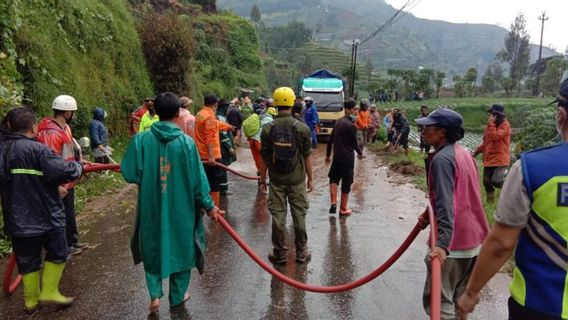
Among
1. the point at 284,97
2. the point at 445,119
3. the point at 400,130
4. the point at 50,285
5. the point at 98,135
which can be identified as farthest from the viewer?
the point at 400,130


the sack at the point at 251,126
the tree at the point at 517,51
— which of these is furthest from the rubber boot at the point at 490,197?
the tree at the point at 517,51

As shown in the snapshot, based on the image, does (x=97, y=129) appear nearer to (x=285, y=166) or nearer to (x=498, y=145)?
(x=285, y=166)

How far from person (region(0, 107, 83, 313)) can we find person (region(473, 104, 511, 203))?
252 inches

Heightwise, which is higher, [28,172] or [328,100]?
[28,172]

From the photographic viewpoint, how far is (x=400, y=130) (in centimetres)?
1502

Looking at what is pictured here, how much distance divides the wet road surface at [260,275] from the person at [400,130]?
715 centimetres

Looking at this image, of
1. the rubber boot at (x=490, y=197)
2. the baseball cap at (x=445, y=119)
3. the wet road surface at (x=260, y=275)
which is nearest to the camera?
the baseball cap at (x=445, y=119)

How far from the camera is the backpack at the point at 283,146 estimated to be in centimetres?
506

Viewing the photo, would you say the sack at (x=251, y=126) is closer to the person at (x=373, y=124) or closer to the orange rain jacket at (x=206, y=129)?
the orange rain jacket at (x=206, y=129)

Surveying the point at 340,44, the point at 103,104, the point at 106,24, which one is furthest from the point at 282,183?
the point at 340,44

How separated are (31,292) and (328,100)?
1621cm

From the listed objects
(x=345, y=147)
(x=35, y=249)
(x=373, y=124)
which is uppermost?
(x=345, y=147)

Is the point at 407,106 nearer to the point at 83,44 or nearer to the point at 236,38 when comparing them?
the point at 236,38

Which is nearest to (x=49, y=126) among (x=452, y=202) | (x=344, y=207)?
(x=452, y=202)
